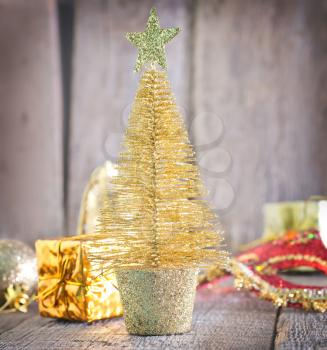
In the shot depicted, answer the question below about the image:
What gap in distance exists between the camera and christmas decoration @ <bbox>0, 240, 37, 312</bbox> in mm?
1310

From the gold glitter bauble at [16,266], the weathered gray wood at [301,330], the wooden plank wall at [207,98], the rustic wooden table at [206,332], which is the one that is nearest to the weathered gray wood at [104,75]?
the wooden plank wall at [207,98]

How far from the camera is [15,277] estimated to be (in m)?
1.33

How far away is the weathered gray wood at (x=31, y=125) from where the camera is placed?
1956mm

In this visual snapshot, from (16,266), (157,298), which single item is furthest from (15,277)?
(157,298)

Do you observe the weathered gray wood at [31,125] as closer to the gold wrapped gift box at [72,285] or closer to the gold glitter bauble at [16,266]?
the gold glitter bauble at [16,266]

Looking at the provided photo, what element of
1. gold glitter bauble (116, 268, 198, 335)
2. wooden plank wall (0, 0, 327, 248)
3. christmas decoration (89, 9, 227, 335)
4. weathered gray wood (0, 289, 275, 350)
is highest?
wooden plank wall (0, 0, 327, 248)

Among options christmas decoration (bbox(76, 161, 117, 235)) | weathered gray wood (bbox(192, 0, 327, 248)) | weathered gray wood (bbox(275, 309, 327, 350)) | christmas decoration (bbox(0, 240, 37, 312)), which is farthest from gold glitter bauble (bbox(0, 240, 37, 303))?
weathered gray wood (bbox(192, 0, 327, 248))

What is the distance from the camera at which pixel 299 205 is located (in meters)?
1.76

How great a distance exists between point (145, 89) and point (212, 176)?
915 millimetres

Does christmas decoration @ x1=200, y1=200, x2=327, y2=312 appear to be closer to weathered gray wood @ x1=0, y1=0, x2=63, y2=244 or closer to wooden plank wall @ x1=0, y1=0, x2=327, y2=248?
wooden plank wall @ x1=0, y1=0, x2=327, y2=248

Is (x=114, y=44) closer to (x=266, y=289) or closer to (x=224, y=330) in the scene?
(x=266, y=289)

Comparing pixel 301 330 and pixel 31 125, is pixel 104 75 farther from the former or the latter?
pixel 301 330

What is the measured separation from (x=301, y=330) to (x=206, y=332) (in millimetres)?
145

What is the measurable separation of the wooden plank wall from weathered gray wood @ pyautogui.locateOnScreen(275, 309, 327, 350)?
73cm
